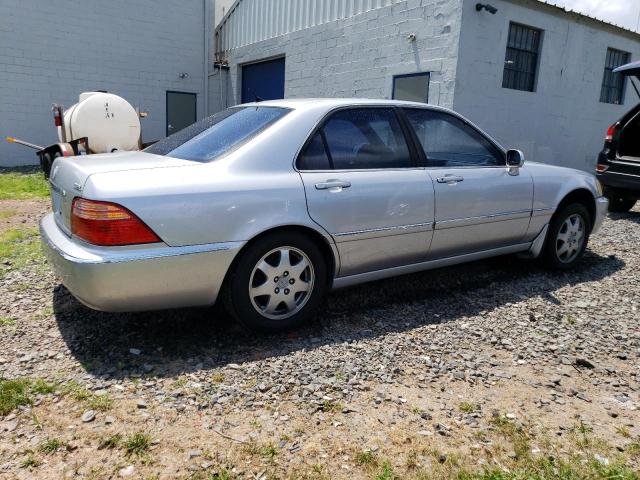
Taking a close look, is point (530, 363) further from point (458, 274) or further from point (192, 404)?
point (192, 404)

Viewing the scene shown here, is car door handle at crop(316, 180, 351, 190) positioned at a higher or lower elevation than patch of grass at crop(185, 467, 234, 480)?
higher

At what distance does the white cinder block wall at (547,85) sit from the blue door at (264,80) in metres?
5.67

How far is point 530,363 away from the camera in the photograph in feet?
10.7

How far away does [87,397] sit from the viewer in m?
2.71

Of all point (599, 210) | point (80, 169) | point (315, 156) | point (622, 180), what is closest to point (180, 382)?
point (80, 169)

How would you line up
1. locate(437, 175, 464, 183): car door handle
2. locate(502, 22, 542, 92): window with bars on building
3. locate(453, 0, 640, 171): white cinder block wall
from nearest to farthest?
1. locate(437, 175, 464, 183): car door handle
2. locate(453, 0, 640, 171): white cinder block wall
3. locate(502, 22, 542, 92): window with bars on building

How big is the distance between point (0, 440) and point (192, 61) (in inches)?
563

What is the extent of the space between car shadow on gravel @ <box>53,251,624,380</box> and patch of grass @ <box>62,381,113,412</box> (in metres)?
0.15

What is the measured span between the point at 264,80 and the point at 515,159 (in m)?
10.9

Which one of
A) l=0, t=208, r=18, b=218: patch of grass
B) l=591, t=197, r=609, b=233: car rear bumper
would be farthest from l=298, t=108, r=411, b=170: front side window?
l=0, t=208, r=18, b=218: patch of grass

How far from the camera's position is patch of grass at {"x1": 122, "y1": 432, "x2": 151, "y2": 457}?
231 centimetres

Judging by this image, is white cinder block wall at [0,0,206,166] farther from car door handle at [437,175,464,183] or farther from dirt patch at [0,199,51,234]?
car door handle at [437,175,464,183]

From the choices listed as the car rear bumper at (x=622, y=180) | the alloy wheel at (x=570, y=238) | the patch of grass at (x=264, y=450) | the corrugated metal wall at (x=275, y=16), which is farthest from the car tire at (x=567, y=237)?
the corrugated metal wall at (x=275, y=16)

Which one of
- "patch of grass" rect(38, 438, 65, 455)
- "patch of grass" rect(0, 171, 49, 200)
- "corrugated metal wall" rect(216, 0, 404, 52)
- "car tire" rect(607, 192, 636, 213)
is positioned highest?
"corrugated metal wall" rect(216, 0, 404, 52)
